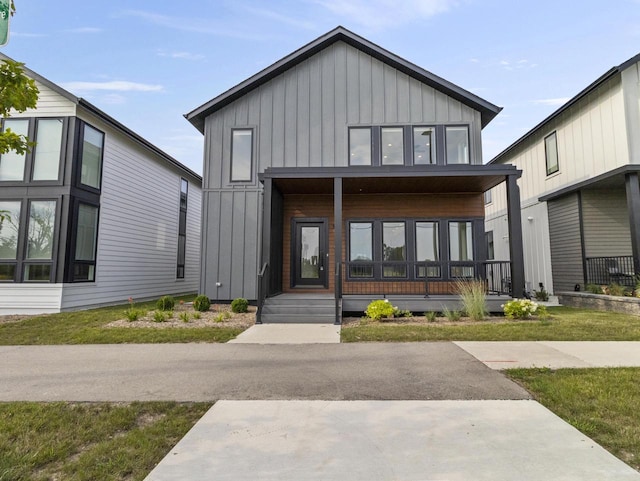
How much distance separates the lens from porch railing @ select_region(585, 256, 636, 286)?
35.9ft

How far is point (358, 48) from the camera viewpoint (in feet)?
38.8

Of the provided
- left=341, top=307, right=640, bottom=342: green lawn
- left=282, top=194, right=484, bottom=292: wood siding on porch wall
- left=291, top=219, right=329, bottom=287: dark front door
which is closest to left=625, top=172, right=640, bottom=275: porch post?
left=341, top=307, right=640, bottom=342: green lawn

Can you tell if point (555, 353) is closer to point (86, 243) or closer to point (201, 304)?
point (201, 304)

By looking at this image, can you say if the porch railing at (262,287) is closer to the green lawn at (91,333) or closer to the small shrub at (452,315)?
the green lawn at (91,333)

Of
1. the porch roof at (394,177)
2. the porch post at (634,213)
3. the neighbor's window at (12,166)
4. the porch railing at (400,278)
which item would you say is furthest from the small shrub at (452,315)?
the neighbor's window at (12,166)

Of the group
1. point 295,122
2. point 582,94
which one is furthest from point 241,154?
point 582,94

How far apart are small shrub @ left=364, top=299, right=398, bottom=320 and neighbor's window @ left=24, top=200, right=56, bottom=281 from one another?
30.1 feet

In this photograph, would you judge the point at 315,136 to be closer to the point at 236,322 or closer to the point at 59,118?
the point at 236,322

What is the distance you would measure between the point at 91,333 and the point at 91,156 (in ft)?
23.1

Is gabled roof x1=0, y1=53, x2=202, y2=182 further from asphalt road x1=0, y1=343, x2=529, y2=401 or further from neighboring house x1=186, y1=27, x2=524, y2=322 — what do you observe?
asphalt road x1=0, y1=343, x2=529, y2=401

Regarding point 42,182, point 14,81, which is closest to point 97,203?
point 42,182

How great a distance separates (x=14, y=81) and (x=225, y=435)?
3.68 meters

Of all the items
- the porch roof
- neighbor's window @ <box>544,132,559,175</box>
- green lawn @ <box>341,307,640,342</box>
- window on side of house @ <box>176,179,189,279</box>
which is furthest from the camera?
window on side of house @ <box>176,179,189,279</box>

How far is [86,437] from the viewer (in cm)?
277
